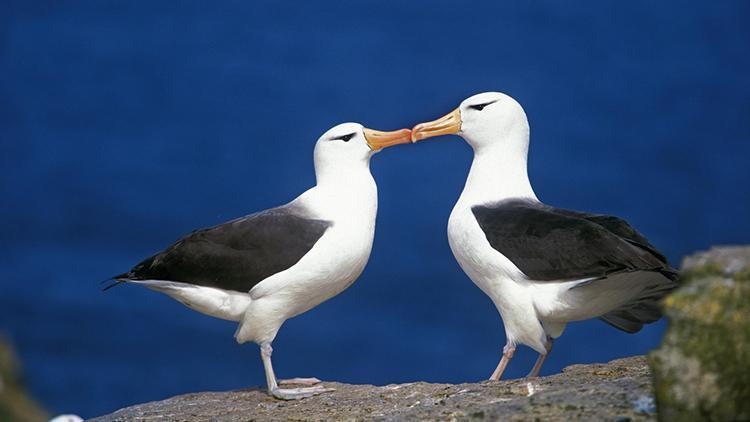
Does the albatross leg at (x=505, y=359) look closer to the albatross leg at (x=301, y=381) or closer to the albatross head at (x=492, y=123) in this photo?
the albatross leg at (x=301, y=381)

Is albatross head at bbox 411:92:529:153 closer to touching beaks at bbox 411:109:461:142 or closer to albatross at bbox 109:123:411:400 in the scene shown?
touching beaks at bbox 411:109:461:142

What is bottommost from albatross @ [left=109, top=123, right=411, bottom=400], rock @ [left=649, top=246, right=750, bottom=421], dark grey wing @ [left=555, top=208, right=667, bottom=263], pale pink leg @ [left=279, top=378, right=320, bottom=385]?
rock @ [left=649, top=246, right=750, bottom=421]

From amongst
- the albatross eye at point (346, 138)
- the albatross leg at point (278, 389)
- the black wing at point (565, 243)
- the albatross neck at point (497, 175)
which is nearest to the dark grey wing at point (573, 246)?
the black wing at point (565, 243)

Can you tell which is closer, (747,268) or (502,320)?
(747,268)

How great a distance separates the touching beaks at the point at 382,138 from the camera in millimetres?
9188

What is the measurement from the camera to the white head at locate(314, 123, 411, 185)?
905 centimetres

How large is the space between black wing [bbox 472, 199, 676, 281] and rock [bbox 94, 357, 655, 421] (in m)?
0.77

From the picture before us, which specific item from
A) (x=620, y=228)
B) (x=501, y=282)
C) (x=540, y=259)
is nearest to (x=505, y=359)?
(x=501, y=282)

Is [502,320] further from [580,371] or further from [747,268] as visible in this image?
[747,268]

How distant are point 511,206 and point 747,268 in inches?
159

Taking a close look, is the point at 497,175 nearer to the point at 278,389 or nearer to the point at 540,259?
the point at 540,259

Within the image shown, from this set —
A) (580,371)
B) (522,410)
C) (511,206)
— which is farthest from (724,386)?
(511,206)

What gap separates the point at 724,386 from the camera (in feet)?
14.1

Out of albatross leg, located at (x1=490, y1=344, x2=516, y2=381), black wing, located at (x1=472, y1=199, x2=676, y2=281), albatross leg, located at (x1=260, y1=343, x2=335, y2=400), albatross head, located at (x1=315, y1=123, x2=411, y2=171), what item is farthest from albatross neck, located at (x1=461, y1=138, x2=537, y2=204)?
albatross leg, located at (x1=260, y1=343, x2=335, y2=400)
